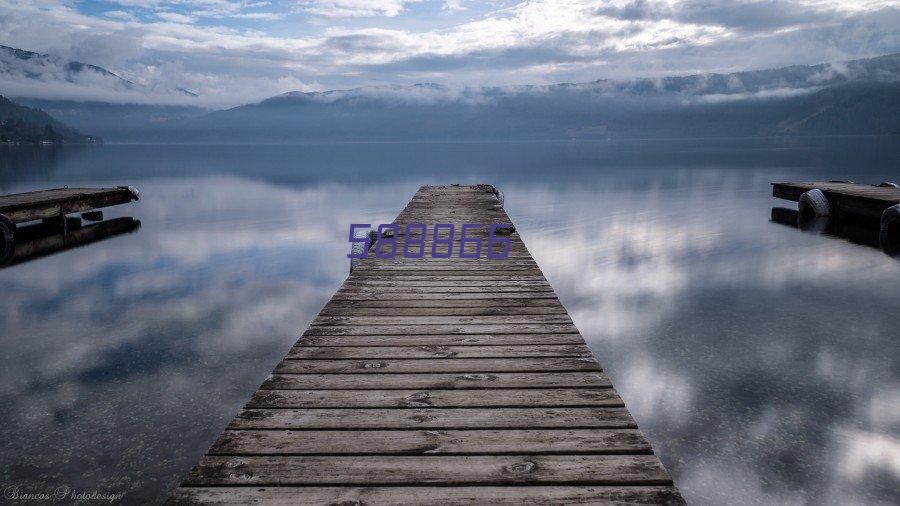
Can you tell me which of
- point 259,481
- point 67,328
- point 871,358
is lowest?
point 67,328

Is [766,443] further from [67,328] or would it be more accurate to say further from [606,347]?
[67,328]

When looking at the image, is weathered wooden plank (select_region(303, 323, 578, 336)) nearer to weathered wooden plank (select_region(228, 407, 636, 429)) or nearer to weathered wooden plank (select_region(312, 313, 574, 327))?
weathered wooden plank (select_region(312, 313, 574, 327))

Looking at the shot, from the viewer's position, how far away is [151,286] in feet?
52.1

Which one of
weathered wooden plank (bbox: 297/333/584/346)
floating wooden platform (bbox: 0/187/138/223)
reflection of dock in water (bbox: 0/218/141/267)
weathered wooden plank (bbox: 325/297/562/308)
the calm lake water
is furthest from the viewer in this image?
floating wooden platform (bbox: 0/187/138/223)

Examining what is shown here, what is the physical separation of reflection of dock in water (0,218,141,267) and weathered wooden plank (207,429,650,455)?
1878 cm

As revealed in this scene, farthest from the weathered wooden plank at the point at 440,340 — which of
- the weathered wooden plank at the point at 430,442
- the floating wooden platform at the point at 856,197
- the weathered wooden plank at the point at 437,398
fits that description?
the floating wooden platform at the point at 856,197

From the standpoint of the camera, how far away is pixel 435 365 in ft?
18.7

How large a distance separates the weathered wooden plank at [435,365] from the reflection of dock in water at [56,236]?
58.1 ft

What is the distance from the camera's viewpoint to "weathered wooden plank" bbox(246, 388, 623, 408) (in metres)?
4.81

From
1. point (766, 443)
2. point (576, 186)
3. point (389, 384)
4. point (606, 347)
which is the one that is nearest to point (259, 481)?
point (389, 384)

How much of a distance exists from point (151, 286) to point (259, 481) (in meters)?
14.2

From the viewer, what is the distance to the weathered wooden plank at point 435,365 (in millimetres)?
5562

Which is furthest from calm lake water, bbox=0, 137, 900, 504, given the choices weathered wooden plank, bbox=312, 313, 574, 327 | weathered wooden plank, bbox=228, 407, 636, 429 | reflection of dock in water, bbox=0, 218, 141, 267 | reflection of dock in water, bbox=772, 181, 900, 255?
weathered wooden plank, bbox=228, 407, 636, 429

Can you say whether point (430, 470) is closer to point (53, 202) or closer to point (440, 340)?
point (440, 340)
